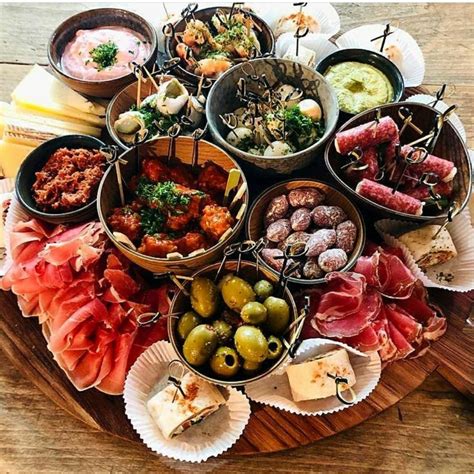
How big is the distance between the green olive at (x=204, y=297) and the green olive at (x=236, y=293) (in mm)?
36

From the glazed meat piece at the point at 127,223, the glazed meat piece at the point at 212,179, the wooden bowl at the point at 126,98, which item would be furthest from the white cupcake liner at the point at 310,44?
the glazed meat piece at the point at 127,223

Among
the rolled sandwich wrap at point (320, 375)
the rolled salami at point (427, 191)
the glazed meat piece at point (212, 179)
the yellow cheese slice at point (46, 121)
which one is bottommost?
the rolled sandwich wrap at point (320, 375)

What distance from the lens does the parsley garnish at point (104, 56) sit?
2.41m

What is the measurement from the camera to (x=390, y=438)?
1.99 m

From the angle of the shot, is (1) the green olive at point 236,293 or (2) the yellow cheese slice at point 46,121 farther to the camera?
(2) the yellow cheese slice at point 46,121

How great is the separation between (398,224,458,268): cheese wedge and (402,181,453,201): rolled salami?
0.11 metres

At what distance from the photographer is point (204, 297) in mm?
1772

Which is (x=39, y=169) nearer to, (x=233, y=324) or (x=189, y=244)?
(x=189, y=244)

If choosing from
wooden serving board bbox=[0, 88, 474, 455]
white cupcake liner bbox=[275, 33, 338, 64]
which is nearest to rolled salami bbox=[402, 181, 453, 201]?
wooden serving board bbox=[0, 88, 474, 455]

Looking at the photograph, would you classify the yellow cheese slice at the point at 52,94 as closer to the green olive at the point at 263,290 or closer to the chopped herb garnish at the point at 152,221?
the chopped herb garnish at the point at 152,221

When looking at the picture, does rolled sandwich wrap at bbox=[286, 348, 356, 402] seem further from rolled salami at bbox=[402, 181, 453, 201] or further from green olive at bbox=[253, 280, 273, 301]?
rolled salami at bbox=[402, 181, 453, 201]

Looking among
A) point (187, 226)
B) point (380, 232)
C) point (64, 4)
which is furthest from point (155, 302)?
point (64, 4)

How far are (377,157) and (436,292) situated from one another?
554 millimetres

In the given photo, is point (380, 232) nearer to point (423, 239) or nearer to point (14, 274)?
point (423, 239)
